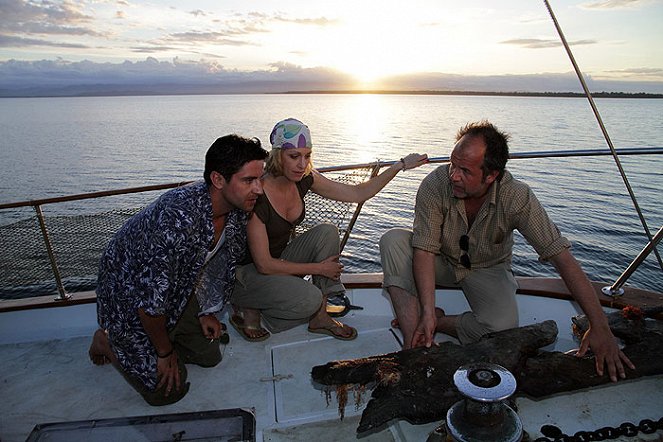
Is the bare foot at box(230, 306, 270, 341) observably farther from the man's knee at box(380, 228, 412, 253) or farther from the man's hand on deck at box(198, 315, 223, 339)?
the man's knee at box(380, 228, 412, 253)

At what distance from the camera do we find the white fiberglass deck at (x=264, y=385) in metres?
2.21

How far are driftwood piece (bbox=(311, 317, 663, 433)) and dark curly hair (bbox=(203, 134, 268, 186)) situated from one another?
3.15 ft

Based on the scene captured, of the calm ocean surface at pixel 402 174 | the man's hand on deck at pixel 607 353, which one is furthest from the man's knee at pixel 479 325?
the calm ocean surface at pixel 402 174

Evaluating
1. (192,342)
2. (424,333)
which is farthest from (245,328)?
(424,333)

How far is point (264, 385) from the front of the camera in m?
2.61

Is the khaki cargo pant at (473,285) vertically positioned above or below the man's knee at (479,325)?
above

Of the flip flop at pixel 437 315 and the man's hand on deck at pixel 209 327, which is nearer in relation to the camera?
the man's hand on deck at pixel 209 327

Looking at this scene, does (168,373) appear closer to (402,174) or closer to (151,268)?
(151,268)

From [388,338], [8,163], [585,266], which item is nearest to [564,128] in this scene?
[585,266]

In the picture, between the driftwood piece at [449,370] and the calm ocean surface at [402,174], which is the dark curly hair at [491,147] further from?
the calm ocean surface at [402,174]

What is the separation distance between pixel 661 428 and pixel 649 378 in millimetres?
494

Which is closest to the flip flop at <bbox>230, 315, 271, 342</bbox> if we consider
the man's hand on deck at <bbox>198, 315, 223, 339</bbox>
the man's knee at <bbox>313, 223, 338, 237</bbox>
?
the man's hand on deck at <bbox>198, 315, 223, 339</bbox>

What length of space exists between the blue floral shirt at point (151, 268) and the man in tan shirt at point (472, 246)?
3.70 feet

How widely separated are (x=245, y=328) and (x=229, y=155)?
1.29 m
